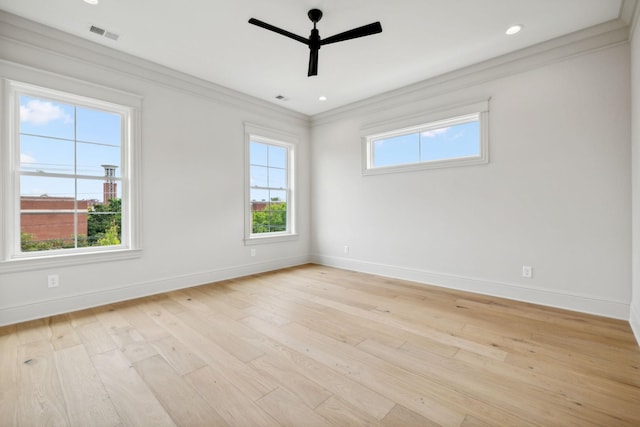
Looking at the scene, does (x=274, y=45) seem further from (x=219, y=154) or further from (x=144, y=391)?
(x=144, y=391)

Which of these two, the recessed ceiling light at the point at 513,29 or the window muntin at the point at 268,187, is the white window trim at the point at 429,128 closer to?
the recessed ceiling light at the point at 513,29

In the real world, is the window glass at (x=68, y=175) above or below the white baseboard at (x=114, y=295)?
above

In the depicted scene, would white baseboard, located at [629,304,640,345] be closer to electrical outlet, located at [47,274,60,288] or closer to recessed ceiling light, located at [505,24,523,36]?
recessed ceiling light, located at [505,24,523,36]

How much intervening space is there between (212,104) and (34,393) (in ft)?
11.6

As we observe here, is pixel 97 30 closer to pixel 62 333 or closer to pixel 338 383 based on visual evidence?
pixel 62 333

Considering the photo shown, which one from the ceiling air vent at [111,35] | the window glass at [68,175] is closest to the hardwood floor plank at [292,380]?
the window glass at [68,175]

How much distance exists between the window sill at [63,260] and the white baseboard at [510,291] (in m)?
3.26

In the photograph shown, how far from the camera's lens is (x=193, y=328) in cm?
255

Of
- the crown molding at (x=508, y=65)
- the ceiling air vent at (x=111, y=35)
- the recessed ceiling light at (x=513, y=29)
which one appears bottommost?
the crown molding at (x=508, y=65)

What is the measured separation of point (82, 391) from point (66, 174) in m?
2.31

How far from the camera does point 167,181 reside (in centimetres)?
362

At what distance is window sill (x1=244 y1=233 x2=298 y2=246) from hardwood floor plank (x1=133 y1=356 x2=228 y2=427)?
101 inches

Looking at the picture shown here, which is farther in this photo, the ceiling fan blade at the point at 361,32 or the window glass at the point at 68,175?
the window glass at the point at 68,175

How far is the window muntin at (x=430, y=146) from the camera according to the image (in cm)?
360
